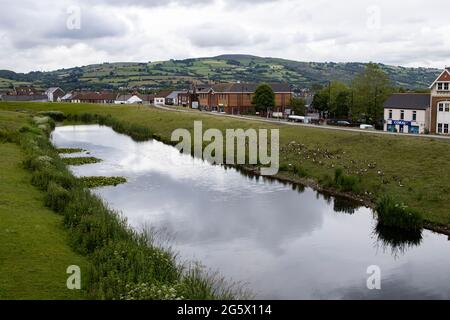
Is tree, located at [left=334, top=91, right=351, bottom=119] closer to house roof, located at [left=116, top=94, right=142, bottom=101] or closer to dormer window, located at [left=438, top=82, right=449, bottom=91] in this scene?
dormer window, located at [left=438, top=82, right=449, bottom=91]

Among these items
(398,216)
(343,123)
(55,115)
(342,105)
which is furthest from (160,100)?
(398,216)

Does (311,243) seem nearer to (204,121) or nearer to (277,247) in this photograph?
(277,247)

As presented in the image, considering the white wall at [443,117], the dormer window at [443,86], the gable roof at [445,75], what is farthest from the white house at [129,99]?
the gable roof at [445,75]

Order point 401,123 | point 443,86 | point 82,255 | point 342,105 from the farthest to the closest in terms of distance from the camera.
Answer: point 342,105 → point 401,123 → point 443,86 → point 82,255

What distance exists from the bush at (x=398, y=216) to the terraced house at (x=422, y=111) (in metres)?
42.3

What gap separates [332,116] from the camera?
104938 millimetres

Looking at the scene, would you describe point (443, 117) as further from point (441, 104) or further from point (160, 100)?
point (160, 100)

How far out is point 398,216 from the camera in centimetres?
3083

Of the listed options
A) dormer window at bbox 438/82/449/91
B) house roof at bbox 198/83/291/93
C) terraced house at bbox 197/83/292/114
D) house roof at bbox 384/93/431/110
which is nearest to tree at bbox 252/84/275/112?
house roof at bbox 198/83/291/93
